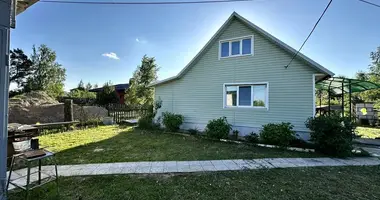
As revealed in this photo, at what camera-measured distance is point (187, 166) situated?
15.7 feet

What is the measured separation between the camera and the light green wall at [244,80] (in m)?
7.71

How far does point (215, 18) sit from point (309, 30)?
15.9 ft

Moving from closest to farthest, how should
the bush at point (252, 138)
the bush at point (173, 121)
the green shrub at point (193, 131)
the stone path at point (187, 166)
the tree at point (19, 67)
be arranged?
the stone path at point (187, 166) < the bush at point (252, 138) < the green shrub at point (193, 131) < the bush at point (173, 121) < the tree at point (19, 67)

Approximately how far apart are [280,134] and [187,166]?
4.39m

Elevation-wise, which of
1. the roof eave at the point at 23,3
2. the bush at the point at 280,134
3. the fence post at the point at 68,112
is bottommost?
the bush at the point at 280,134

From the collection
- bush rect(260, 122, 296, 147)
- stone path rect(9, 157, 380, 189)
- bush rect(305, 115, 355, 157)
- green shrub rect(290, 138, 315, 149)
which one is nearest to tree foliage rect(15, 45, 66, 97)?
stone path rect(9, 157, 380, 189)

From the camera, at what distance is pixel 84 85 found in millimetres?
40781

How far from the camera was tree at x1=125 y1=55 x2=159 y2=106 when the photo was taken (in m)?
19.4

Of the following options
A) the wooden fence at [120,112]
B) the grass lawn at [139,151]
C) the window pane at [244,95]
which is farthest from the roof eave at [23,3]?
the wooden fence at [120,112]

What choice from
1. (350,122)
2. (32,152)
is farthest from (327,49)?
(32,152)

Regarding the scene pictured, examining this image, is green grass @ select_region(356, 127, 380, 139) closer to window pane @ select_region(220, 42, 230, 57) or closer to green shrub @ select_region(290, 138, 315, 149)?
green shrub @ select_region(290, 138, 315, 149)

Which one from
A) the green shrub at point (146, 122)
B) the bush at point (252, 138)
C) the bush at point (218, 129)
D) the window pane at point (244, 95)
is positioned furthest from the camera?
the green shrub at point (146, 122)

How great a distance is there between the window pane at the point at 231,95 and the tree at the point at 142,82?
461 inches

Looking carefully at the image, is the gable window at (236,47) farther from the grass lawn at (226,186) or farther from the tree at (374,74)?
the tree at (374,74)
